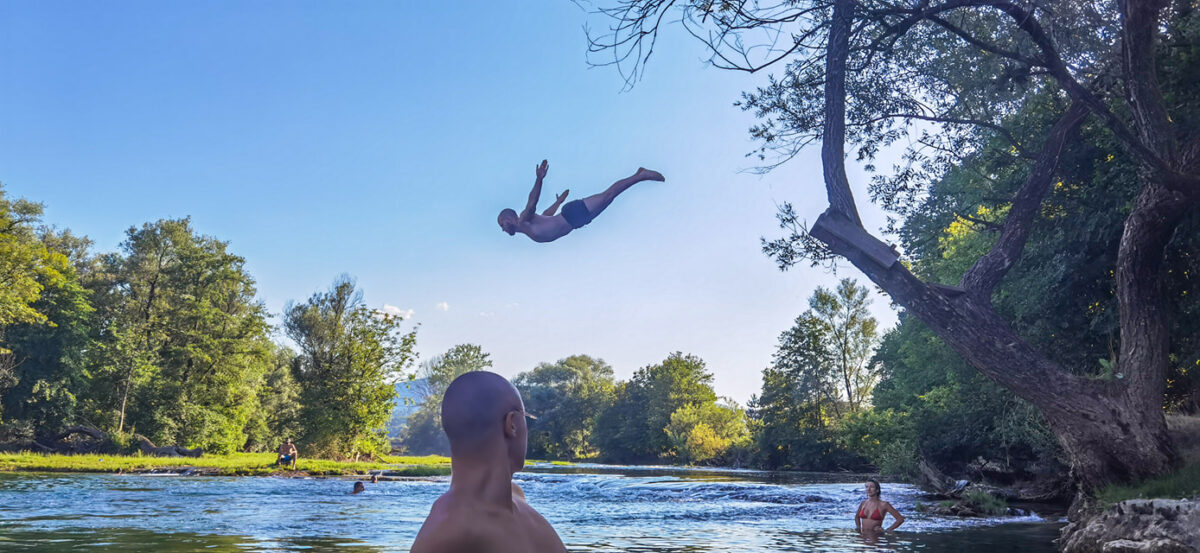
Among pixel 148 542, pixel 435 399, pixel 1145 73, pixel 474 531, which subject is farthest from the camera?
pixel 435 399

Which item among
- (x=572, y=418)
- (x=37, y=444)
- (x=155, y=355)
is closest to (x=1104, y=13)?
(x=37, y=444)

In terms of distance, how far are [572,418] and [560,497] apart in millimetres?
67658

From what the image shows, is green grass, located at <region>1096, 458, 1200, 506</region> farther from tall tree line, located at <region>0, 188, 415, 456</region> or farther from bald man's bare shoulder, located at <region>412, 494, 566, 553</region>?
tall tree line, located at <region>0, 188, 415, 456</region>

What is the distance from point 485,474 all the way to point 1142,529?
884cm

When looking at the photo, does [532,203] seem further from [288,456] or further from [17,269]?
[17,269]

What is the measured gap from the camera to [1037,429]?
57.6 feet

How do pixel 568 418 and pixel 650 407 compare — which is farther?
pixel 568 418

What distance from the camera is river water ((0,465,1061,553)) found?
945 cm

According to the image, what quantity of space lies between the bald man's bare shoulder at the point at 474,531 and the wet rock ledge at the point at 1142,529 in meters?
8.23

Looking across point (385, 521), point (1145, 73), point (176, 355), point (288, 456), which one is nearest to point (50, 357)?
point (176, 355)

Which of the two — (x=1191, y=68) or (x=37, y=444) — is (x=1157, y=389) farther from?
(x=37, y=444)

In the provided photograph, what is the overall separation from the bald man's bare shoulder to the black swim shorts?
3906mm

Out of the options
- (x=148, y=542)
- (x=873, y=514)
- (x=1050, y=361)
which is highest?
(x=1050, y=361)

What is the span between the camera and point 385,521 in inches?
515
